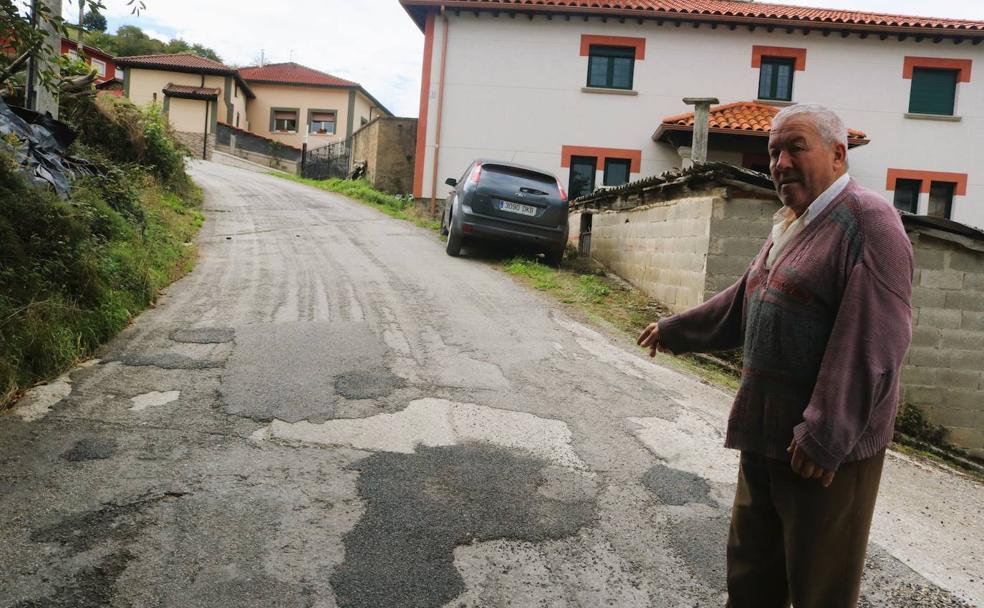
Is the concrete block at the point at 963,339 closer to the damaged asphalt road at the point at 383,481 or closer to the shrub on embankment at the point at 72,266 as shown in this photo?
the damaged asphalt road at the point at 383,481

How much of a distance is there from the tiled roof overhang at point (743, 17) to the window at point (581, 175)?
3.76 metres

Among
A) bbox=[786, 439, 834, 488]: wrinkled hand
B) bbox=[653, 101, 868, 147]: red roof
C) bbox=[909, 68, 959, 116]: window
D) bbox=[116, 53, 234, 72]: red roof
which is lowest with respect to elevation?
bbox=[786, 439, 834, 488]: wrinkled hand

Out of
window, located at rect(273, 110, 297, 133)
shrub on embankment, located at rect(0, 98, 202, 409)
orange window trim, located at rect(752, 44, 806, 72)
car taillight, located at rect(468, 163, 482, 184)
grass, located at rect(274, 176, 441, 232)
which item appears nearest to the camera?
shrub on embankment, located at rect(0, 98, 202, 409)

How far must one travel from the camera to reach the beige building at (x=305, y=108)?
46.8m

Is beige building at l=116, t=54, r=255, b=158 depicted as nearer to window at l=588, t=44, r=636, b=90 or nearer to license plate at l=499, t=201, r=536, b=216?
window at l=588, t=44, r=636, b=90

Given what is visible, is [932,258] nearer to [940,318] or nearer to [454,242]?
[940,318]

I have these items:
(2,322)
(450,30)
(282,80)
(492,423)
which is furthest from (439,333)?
(282,80)

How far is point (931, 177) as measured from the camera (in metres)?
19.4

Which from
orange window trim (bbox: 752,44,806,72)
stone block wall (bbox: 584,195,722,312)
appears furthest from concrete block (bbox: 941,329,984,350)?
orange window trim (bbox: 752,44,806,72)

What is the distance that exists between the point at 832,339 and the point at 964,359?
7.63 meters

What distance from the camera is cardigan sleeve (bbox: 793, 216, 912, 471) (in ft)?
6.41

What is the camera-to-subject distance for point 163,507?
3.34 m

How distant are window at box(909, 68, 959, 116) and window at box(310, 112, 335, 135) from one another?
1397 inches

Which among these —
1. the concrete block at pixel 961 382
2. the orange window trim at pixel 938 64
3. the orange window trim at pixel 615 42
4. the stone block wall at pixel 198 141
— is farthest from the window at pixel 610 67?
the stone block wall at pixel 198 141
